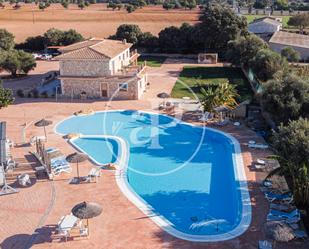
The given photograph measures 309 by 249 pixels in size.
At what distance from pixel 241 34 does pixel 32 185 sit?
1664 inches

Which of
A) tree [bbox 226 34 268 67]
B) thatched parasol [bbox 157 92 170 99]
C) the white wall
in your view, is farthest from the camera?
tree [bbox 226 34 268 67]

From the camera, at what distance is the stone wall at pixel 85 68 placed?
39.7 m

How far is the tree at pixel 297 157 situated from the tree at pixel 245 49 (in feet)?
87.6

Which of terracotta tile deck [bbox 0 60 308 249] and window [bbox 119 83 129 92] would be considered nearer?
terracotta tile deck [bbox 0 60 308 249]

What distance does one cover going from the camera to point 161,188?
911 inches

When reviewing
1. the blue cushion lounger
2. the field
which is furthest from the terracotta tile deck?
the field

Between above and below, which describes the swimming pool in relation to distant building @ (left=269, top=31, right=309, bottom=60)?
below

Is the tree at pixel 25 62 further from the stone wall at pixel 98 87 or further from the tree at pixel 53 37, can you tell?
the tree at pixel 53 37

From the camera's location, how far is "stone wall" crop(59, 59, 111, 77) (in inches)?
1563

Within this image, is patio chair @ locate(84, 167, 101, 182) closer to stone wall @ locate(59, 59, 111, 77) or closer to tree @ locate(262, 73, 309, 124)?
tree @ locate(262, 73, 309, 124)

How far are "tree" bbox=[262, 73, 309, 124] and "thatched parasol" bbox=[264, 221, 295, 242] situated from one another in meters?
10.2

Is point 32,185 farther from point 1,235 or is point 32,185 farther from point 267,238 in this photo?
point 267,238

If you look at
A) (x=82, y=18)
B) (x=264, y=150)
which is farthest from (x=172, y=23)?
(x=264, y=150)

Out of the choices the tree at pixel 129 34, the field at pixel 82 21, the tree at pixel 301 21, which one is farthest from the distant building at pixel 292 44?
the field at pixel 82 21
